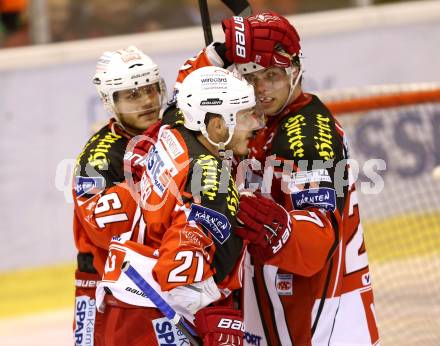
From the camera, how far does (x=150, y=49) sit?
6539 millimetres

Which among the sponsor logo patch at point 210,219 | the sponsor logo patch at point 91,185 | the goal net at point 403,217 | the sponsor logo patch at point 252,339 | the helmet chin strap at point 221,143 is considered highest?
the helmet chin strap at point 221,143

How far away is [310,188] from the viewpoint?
11.5ft

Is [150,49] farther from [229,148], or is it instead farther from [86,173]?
[229,148]

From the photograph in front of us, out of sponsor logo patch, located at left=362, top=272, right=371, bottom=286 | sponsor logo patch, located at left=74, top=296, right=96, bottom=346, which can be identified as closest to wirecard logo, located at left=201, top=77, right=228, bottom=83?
sponsor logo patch, located at left=362, top=272, right=371, bottom=286

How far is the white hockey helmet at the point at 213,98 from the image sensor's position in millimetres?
3287

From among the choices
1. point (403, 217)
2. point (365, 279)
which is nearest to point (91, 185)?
point (365, 279)

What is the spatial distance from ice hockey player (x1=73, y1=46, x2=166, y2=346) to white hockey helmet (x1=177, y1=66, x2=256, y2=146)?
0.58 meters

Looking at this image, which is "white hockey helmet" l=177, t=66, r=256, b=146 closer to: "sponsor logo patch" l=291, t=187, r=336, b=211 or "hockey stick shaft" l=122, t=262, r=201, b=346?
"sponsor logo patch" l=291, t=187, r=336, b=211

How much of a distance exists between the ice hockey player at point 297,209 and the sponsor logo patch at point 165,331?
35 centimetres

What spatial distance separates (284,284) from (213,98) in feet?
2.56

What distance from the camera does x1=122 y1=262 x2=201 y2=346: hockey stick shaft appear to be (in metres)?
3.26

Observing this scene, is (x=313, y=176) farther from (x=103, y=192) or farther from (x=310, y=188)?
(x=103, y=192)

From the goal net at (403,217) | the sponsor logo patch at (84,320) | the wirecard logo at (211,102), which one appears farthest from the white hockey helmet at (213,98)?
the goal net at (403,217)

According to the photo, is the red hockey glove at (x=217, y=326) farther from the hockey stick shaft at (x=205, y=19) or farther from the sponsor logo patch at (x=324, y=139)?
the hockey stick shaft at (x=205, y=19)
